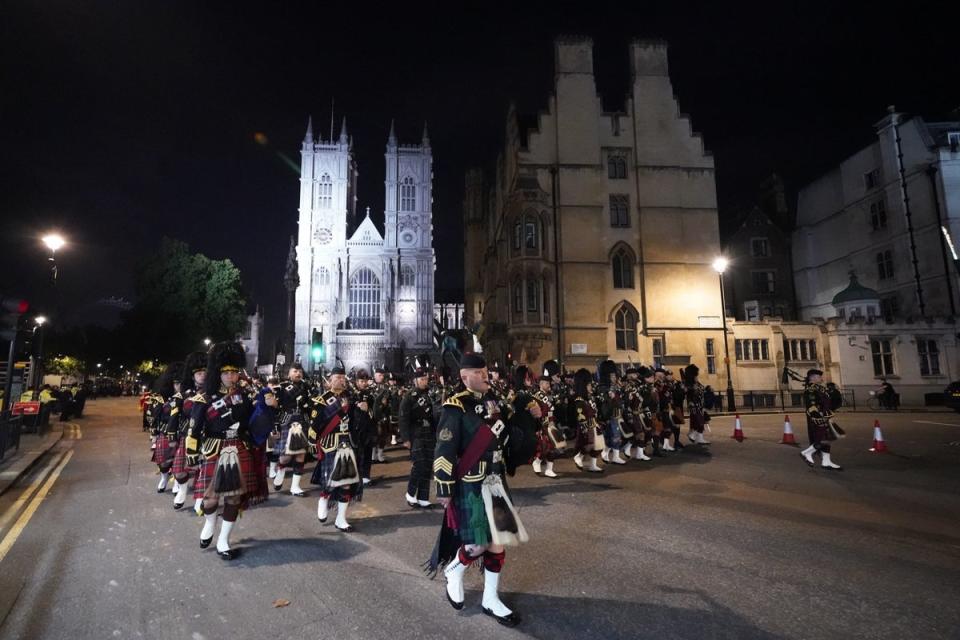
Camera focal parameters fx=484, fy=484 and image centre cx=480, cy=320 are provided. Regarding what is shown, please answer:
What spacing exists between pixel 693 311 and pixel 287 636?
30.3 meters

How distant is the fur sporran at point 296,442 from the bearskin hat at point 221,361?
3.19 metres

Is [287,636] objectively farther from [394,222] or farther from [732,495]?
[394,222]

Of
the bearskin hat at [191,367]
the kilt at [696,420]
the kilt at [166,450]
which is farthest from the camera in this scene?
the kilt at [696,420]

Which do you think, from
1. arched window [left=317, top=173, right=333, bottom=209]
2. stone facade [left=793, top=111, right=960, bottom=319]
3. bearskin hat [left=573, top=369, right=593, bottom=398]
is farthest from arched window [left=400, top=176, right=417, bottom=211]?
bearskin hat [left=573, top=369, right=593, bottom=398]

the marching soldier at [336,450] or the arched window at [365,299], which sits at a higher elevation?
the arched window at [365,299]

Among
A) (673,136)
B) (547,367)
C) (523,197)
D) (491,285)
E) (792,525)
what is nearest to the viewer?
(792,525)

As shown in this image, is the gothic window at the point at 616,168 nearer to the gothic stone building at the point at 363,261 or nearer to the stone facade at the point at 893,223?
the stone facade at the point at 893,223

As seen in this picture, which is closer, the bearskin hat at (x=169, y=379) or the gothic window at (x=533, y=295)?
the bearskin hat at (x=169, y=379)

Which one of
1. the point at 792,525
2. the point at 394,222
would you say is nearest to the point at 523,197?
the point at 792,525

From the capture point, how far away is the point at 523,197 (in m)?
29.1

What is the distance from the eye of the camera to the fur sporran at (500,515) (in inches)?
162

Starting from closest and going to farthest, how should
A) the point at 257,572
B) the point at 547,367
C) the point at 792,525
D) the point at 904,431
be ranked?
the point at 257,572, the point at 792,525, the point at 547,367, the point at 904,431

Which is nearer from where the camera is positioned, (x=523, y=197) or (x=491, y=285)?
(x=523, y=197)

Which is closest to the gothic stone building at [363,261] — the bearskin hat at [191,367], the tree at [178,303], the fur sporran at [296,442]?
the tree at [178,303]
